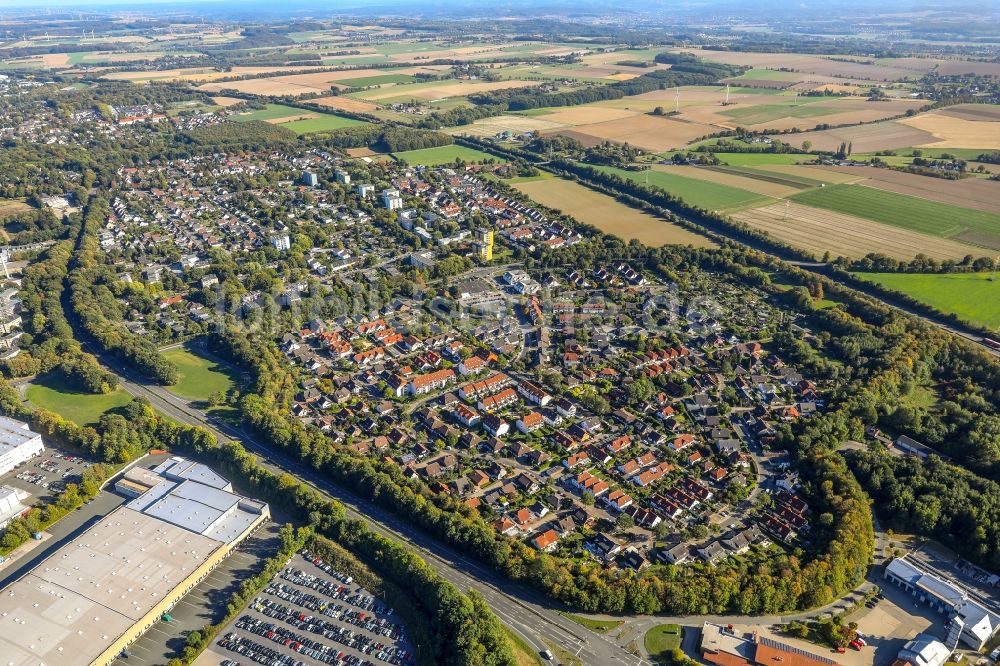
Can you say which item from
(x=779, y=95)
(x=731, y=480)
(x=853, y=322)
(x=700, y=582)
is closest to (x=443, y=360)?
(x=731, y=480)

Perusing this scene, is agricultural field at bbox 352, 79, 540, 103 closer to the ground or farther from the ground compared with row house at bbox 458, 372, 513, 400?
farther from the ground

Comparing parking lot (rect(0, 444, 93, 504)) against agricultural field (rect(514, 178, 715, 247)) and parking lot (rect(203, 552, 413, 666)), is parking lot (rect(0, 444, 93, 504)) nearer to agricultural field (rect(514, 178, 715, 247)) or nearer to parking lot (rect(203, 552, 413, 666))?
parking lot (rect(203, 552, 413, 666))

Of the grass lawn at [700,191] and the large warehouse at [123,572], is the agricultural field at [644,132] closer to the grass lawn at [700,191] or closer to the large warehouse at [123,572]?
the grass lawn at [700,191]

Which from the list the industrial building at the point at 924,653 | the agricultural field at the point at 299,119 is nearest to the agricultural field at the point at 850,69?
the agricultural field at the point at 299,119

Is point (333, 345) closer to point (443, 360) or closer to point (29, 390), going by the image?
point (443, 360)

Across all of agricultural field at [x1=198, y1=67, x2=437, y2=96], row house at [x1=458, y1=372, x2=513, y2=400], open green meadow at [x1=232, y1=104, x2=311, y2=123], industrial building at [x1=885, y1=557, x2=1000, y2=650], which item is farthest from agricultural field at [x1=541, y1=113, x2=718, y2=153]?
industrial building at [x1=885, y1=557, x2=1000, y2=650]

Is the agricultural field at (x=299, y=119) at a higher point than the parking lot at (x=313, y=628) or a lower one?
higher

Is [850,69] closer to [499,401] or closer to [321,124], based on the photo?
[321,124]
